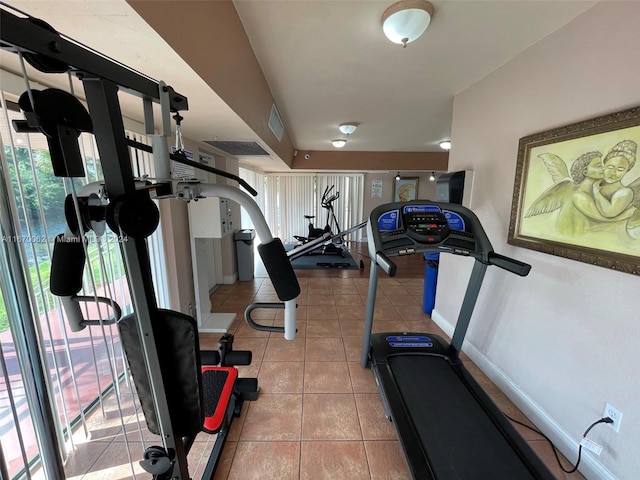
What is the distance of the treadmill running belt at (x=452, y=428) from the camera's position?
1261mm

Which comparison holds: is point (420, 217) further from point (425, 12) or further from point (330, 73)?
point (330, 73)

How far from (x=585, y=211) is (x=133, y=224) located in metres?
2.00

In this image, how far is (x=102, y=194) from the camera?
721 mm

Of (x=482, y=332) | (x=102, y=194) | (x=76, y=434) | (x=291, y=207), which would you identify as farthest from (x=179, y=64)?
(x=291, y=207)

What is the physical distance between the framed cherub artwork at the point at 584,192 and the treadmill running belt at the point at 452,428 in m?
1.04

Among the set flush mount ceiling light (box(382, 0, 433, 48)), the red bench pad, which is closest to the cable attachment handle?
the red bench pad

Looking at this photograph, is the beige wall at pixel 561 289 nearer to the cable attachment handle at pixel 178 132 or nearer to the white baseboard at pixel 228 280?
the cable attachment handle at pixel 178 132

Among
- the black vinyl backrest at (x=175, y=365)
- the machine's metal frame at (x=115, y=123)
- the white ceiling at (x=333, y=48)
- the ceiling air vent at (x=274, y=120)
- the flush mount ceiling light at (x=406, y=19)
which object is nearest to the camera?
the machine's metal frame at (x=115, y=123)

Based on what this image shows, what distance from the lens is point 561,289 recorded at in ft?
5.06

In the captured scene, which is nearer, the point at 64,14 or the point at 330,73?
the point at 64,14

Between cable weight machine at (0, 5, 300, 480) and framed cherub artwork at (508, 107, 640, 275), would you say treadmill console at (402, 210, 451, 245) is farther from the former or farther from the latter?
cable weight machine at (0, 5, 300, 480)

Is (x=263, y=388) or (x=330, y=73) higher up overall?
(x=330, y=73)

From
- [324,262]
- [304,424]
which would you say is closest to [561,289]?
[304,424]

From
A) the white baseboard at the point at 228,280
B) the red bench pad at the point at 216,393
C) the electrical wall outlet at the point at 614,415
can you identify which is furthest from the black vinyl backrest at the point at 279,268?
the white baseboard at the point at 228,280
